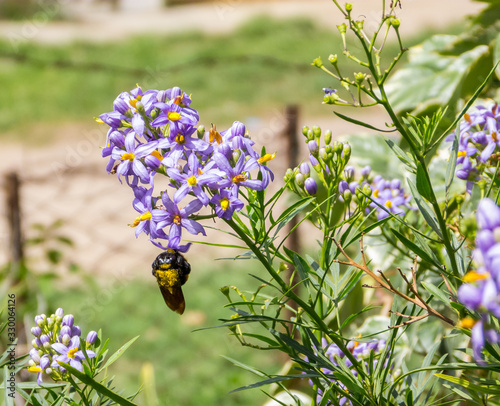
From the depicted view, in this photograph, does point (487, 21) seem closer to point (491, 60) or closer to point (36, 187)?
point (491, 60)

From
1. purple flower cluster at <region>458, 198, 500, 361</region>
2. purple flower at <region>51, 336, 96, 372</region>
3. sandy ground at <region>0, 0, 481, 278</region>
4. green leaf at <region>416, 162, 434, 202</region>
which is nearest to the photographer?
purple flower cluster at <region>458, 198, 500, 361</region>

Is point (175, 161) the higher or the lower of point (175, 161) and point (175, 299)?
the higher

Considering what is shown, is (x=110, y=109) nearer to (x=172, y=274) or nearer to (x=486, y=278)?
(x=172, y=274)

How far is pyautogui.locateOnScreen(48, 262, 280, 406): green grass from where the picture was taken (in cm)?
294

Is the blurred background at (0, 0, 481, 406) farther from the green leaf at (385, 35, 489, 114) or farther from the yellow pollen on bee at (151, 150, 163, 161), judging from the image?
the green leaf at (385, 35, 489, 114)

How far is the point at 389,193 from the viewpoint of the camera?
0.99 m

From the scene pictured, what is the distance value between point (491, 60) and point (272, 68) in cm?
628

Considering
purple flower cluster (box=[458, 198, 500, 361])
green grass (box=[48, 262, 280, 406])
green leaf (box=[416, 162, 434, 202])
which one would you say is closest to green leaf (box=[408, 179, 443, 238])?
green leaf (box=[416, 162, 434, 202])

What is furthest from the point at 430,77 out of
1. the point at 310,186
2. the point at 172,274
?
the point at 172,274

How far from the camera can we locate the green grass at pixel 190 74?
259 inches

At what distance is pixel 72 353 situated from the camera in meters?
0.81

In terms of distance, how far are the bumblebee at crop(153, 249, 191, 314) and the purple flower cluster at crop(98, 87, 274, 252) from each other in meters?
0.07

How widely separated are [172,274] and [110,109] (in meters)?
6.13

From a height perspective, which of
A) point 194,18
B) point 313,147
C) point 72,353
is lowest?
point 72,353
